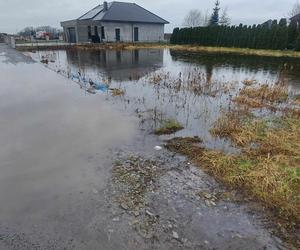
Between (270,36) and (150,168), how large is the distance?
22452mm

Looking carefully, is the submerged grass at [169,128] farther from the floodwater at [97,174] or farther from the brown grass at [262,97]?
the brown grass at [262,97]

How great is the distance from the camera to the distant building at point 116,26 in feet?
93.4

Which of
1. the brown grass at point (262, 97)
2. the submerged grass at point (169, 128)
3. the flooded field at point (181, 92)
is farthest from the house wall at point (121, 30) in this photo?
the submerged grass at point (169, 128)

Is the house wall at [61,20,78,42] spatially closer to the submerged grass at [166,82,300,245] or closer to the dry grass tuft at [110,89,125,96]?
the dry grass tuft at [110,89,125,96]

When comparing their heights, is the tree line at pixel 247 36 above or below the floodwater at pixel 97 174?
above

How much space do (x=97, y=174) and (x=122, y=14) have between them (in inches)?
1168

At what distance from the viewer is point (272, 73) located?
11992 millimetres

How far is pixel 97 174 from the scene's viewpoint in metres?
3.84

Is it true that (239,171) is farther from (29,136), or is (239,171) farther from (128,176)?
(29,136)

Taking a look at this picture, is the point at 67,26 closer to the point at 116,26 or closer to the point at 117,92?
the point at 116,26

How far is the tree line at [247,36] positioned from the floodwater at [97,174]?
54.6 ft

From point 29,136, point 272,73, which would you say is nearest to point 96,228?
point 29,136

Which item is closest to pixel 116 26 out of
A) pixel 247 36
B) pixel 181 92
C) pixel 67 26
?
pixel 67 26

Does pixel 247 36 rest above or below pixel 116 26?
below
